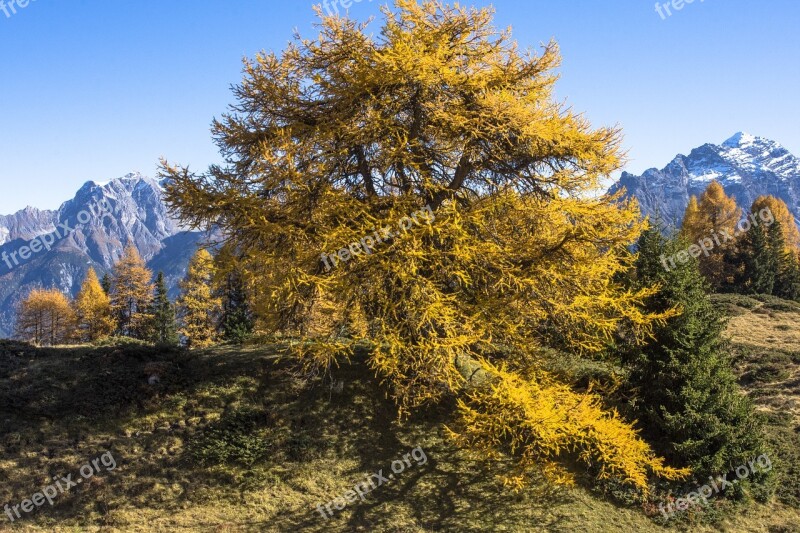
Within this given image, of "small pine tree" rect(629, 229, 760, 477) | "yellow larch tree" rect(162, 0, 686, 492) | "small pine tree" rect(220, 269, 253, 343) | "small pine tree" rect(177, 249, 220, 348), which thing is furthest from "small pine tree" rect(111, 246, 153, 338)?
"small pine tree" rect(629, 229, 760, 477)

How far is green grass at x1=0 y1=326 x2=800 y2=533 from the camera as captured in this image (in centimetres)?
1105

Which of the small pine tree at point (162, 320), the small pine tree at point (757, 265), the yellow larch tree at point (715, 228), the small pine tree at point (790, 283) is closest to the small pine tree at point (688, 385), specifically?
the yellow larch tree at point (715, 228)

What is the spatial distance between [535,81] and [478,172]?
108 inches

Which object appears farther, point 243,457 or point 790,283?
point 790,283

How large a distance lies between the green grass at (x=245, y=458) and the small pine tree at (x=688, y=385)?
153cm

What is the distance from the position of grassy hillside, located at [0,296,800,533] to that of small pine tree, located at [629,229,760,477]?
1.49 m

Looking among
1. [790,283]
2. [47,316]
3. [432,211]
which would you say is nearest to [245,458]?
[432,211]

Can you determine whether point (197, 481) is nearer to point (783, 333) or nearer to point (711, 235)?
point (783, 333)

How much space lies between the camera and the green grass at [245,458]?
11055mm

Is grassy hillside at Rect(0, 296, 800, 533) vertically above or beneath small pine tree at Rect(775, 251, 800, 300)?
above

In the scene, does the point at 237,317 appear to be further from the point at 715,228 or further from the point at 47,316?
the point at 715,228

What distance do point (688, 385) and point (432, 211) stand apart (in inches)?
291

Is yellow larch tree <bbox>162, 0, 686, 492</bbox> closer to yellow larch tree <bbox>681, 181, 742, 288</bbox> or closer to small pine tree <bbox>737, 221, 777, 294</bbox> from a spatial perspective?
yellow larch tree <bbox>681, 181, 742, 288</bbox>

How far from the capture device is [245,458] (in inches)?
492
